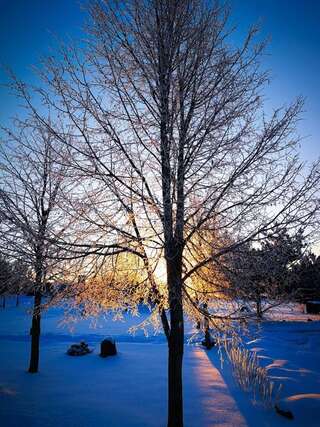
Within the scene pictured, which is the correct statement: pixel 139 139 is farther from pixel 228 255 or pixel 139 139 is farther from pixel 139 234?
pixel 228 255

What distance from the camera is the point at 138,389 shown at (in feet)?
26.4

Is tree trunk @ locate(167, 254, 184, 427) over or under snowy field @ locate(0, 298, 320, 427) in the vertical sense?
over

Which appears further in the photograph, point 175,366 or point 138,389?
point 138,389

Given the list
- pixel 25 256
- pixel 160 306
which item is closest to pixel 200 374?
pixel 160 306

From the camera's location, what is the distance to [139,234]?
4742 millimetres

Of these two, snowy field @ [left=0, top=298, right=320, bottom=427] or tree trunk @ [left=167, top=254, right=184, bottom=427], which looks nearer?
tree trunk @ [left=167, top=254, right=184, bottom=427]

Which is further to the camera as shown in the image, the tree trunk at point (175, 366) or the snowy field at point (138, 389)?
the snowy field at point (138, 389)

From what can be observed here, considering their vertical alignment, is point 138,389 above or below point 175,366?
below

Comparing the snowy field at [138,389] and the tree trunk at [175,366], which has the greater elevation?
the tree trunk at [175,366]

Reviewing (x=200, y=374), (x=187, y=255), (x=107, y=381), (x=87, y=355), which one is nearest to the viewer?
(x=187, y=255)

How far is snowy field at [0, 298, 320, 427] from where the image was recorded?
596 cm

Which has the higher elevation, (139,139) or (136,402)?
(139,139)

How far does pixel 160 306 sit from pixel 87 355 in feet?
32.1

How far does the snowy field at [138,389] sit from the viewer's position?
19.6 feet
